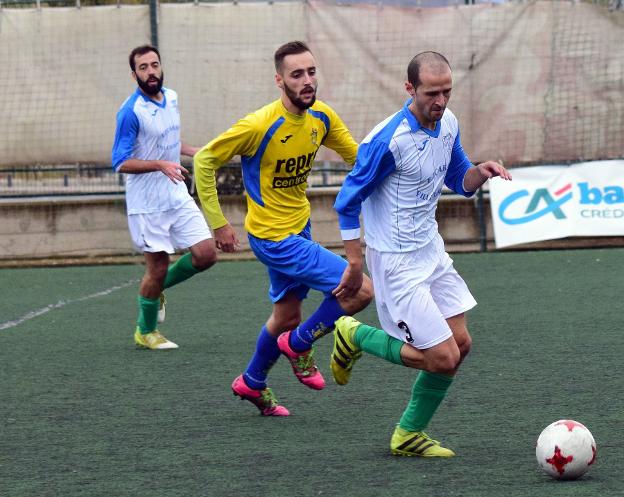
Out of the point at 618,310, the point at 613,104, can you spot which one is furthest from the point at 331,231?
the point at 618,310

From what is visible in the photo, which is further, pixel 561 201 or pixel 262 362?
pixel 561 201

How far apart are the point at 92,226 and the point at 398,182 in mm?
8887

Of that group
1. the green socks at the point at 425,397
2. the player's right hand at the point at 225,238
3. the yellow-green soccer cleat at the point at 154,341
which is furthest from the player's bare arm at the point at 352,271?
the yellow-green soccer cleat at the point at 154,341

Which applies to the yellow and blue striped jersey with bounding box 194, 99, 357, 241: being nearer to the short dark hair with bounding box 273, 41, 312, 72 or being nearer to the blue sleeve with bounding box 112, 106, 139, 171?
the short dark hair with bounding box 273, 41, 312, 72

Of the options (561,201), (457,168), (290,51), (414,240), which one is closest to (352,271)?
(414,240)

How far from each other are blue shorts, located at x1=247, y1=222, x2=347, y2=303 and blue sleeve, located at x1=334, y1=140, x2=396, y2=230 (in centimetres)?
94

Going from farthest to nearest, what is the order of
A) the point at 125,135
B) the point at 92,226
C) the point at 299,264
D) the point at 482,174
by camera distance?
the point at 92,226 < the point at 125,135 < the point at 299,264 < the point at 482,174

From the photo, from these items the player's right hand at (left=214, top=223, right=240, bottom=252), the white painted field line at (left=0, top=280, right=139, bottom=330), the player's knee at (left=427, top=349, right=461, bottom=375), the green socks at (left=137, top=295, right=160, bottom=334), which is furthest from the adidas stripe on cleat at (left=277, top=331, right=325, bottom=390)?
the white painted field line at (left=0, top=280, right=139, bottom=330)

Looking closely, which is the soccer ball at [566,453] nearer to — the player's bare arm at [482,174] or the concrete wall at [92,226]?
the player's bare arm at [482,174]

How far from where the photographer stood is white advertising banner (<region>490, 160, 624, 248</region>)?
1278 centimetres

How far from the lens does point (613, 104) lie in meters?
13.1

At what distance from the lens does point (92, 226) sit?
13.5 m

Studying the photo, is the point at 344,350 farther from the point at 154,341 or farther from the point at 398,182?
the point at 154,341

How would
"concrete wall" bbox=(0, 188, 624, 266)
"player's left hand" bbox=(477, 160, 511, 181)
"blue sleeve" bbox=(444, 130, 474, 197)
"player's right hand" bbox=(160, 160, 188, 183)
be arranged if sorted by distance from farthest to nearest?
"concrete wall" bbox=(0, 188, 624, 266), "player's right hand" bbox=(160, 160, 188, 183), "blue sleeve" bbox=(444, 130, 474, 197), "player's left hand" bbox=(477, 160, 511, 181)
